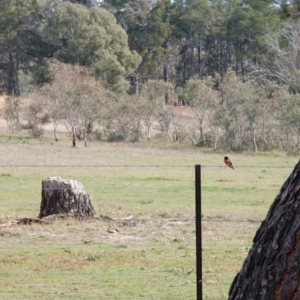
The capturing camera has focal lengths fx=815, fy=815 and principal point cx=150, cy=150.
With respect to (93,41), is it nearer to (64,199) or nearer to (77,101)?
(77,101)

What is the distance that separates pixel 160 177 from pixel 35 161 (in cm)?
832

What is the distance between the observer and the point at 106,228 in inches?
554

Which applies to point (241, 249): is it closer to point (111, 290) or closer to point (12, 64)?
point (111, 290)

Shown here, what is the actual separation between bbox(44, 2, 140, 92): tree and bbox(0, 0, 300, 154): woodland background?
0.08 metres

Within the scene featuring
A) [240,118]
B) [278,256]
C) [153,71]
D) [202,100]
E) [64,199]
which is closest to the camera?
[278,256]

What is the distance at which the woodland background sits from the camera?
50.9 metres

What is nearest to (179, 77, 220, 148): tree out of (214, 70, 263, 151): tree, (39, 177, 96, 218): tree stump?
(214, 70, 263, 151): tree

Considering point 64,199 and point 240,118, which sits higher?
point 240,118

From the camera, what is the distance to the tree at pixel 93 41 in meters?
65.2

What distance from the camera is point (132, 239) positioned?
520 inches

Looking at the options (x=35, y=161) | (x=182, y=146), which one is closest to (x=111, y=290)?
(x=35, y=161)

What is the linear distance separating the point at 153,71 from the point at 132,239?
61221 millimetres

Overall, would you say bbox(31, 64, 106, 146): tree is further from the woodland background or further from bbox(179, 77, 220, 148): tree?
bbox(179, 77, 220, 148): tree

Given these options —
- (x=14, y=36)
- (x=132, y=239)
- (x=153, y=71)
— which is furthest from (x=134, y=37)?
(x=132, y=239)
